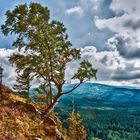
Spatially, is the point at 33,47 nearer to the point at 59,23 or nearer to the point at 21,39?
the point at 21,39

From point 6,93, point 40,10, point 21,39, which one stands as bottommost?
point 6,93

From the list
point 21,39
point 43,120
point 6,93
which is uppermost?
point 21,39

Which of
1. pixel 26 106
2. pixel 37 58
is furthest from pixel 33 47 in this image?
pixel 26 106

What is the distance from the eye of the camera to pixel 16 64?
36031mm

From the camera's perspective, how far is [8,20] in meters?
35.3

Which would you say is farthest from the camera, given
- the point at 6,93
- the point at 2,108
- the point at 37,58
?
the point at 6,93

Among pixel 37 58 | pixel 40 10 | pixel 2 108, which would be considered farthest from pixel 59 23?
pixel 2 108

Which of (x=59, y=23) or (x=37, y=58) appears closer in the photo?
(x=37, y=58)

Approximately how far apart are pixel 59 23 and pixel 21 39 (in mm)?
4445

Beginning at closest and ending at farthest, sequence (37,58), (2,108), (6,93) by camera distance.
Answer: (2,108)
(37,58)
(6,93)

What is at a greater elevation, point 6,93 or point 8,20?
Answer: point 8,20

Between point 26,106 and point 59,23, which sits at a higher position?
point 59,23

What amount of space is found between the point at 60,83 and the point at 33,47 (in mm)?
4697

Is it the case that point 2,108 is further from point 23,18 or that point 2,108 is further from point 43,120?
point 23,18
